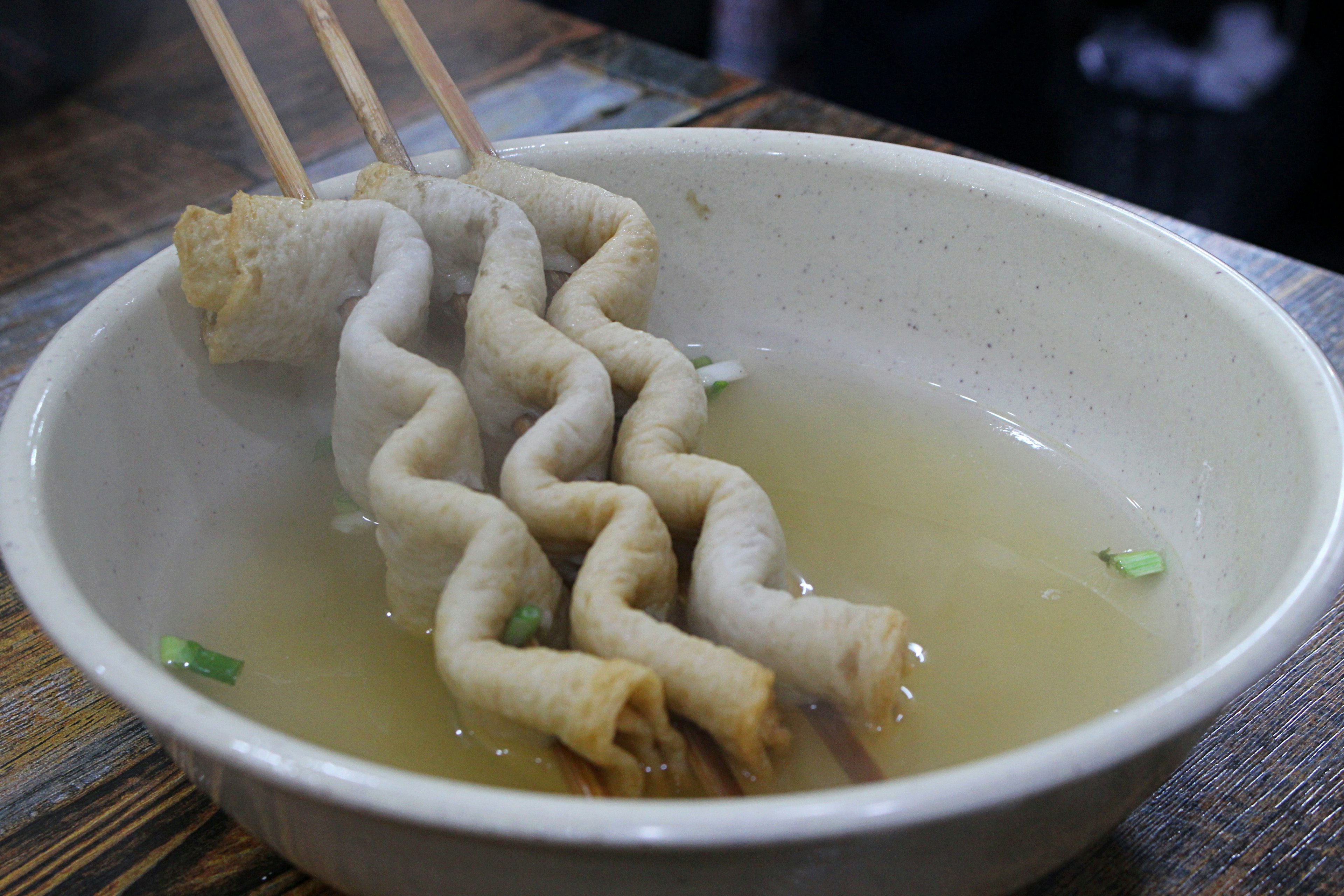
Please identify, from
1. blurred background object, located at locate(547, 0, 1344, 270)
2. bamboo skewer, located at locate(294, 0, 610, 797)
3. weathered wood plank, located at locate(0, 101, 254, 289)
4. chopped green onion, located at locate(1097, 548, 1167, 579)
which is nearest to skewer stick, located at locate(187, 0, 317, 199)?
bamboo skewer, located at locate(294, 0, 610, 797)

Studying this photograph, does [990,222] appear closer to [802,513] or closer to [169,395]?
[802,513]

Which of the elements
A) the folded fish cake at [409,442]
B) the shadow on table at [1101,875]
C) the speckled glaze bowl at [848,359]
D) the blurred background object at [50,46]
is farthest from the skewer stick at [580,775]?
the blurred background object at [50,46]

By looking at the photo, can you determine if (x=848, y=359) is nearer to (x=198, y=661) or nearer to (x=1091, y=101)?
(x=198, y=661)

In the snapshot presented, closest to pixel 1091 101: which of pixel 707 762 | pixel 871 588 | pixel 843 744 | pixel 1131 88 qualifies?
pixel 1131 88

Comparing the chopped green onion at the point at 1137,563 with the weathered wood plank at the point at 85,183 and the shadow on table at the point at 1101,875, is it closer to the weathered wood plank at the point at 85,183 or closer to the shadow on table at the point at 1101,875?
the shadow on table at the point at 1101,875

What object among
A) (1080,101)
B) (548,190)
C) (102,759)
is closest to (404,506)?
(102,759)

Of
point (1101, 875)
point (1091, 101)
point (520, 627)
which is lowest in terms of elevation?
point (1091, 101)

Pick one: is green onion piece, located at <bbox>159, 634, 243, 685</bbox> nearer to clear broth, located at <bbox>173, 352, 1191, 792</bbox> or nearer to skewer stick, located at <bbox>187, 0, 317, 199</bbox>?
clear broth, located at <bbox>173, 352, 1191, 792</bbox>
